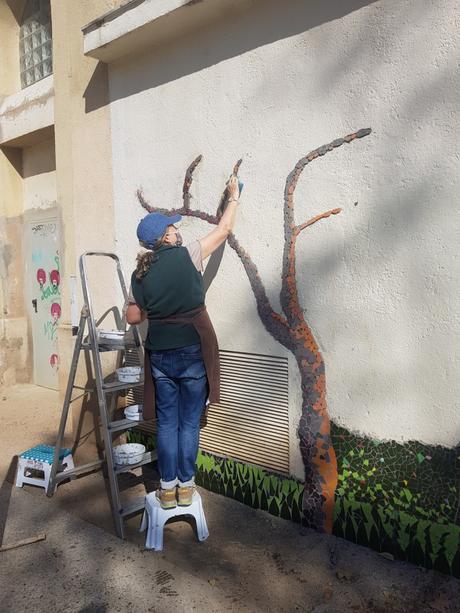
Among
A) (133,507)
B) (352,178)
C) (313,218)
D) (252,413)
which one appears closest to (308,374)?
(252,413)

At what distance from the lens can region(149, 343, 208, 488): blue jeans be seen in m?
3.11

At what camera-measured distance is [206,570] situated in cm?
289

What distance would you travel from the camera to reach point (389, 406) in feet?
9.43

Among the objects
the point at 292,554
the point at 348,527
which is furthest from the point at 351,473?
the point at 292,554

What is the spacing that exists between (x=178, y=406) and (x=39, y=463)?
1.43 meters

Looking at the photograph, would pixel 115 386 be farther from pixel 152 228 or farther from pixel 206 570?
pixel 206 570

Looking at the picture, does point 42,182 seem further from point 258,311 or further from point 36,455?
point 258,311

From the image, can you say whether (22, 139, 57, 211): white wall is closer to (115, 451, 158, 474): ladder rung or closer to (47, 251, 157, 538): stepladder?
(47, 251, 157, 538): stepladder

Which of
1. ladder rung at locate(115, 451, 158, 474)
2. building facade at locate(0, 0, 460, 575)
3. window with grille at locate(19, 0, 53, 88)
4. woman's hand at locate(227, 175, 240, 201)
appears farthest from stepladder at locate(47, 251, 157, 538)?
window with grille at locate(19, 0, 53, 88)

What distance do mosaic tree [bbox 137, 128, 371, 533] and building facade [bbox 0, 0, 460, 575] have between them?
0.04 ft

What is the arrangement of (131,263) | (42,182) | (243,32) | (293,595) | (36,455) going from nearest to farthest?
(293,595) < (243,32) < (36,455) < (131,263) < (42,182)

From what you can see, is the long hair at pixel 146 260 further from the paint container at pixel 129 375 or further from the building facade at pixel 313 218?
the paint container at pixel 129 375

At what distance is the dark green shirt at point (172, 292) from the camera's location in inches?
119

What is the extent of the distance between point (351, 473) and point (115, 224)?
2.73m
